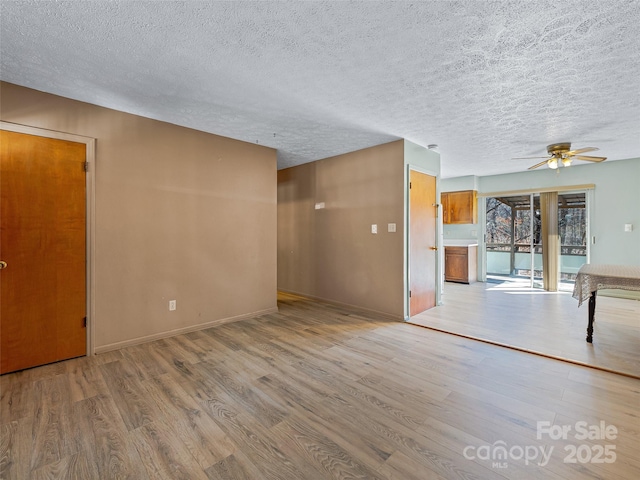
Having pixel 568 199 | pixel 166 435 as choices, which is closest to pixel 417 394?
pixel 166 435

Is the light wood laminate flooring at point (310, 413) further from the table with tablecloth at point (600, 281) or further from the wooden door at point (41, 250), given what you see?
the table with tablecloth at point (600, 281)

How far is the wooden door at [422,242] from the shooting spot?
4.15 metres

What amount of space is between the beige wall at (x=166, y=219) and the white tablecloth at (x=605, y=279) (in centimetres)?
384

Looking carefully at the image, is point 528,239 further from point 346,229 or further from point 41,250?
point 41,250

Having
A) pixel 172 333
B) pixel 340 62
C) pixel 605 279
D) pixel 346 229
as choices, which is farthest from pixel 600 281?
pixel 172 333

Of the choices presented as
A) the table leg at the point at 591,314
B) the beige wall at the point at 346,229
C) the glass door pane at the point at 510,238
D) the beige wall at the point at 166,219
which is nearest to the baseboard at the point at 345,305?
the beige wall at the point at 346,229

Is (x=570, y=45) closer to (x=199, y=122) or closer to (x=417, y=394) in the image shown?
(x=417, y=394)

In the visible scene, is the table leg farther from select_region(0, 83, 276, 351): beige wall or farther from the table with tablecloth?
select_region(0, 83, 276, 351): beige wall

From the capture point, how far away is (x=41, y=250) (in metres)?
2.65

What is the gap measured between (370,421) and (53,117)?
3.73 meters

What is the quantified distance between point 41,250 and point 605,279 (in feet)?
18.2

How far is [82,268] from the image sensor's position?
9.37 ft

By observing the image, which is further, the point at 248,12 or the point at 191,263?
the point at 191,263

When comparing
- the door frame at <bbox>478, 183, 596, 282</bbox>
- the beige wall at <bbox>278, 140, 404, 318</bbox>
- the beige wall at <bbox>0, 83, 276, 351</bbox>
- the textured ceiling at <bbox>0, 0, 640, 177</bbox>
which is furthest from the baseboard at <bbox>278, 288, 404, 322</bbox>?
the door frame at <bbox>478, 183, 596, 282</bbox>
